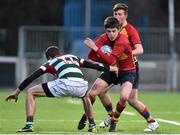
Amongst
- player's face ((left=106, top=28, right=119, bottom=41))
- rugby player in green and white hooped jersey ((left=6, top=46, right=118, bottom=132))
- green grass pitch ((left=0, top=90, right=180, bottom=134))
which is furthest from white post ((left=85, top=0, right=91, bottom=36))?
rugby player in green and white hooped jersey ((left=6, top=46, right=118, bottom=132))

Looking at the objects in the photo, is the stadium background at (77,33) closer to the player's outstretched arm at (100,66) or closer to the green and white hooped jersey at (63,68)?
the player's outstretched arm at (100,66)

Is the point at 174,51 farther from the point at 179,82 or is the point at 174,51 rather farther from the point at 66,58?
A: the point at 66,58

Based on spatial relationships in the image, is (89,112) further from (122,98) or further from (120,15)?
(120,15)

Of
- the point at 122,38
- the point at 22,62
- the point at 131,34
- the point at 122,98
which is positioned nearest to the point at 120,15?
the point at 131,34

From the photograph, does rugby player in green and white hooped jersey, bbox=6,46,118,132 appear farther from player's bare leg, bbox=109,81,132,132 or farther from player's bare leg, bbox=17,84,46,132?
player's bare leg, bbox=109,81,132,132

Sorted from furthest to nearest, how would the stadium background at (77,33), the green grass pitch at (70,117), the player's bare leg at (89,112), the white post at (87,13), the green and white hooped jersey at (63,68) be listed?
the white post at (87,13) < the stadium background at (77,33) < the green grass pitch at (70,117) < the player's bare leg at (89,112) < the green and white hooped jersey at (63,68)

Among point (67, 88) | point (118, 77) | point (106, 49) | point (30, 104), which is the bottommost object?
point (30, 104)

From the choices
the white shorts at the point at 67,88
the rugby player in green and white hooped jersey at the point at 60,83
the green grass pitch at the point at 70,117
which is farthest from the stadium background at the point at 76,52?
the white shorts at the point at 67,88

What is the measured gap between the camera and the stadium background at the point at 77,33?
129ft

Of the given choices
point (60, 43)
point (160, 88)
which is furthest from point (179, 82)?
point (60, 43)

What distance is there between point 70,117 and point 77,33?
2029 centimetres

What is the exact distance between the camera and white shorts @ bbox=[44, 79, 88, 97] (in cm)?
1506

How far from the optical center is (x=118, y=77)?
1585cm

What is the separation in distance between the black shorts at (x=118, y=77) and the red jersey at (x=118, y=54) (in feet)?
0.29
